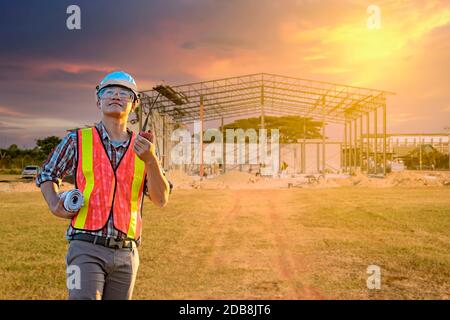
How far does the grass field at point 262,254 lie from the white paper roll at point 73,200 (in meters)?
3.28

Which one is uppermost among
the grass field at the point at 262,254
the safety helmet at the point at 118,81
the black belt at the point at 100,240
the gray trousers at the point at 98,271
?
the safety helmet at the point at 118,81

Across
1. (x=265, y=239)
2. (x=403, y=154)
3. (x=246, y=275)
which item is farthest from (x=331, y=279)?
(x=403, y=154)

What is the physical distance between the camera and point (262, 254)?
27.5 ft

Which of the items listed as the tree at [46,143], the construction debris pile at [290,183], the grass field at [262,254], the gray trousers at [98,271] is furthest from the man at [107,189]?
the tree at [46,143]

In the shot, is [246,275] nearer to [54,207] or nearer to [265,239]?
[265,239]

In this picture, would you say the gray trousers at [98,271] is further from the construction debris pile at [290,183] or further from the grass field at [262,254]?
the construction debris pile at [290,183]

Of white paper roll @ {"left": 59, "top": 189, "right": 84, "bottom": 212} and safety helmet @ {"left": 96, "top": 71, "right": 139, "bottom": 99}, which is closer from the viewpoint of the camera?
white paper roll @ {"left": 59, "top": 189, "right": 84, "bottom": 212}

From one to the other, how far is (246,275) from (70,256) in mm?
4450

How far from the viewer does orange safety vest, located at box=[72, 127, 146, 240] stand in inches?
107

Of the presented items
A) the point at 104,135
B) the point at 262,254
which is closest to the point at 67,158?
the point at 104,135

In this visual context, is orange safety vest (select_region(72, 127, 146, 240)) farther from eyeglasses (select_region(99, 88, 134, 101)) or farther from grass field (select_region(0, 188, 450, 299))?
grass field (select_region(0, 188, 450, 299))

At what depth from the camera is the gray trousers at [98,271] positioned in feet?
8.66

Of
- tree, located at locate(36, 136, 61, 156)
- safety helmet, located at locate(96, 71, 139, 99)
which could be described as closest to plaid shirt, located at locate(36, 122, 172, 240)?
safety helmet, located at locate(96, 71, 139, 99)

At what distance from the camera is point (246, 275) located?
6.82 m
